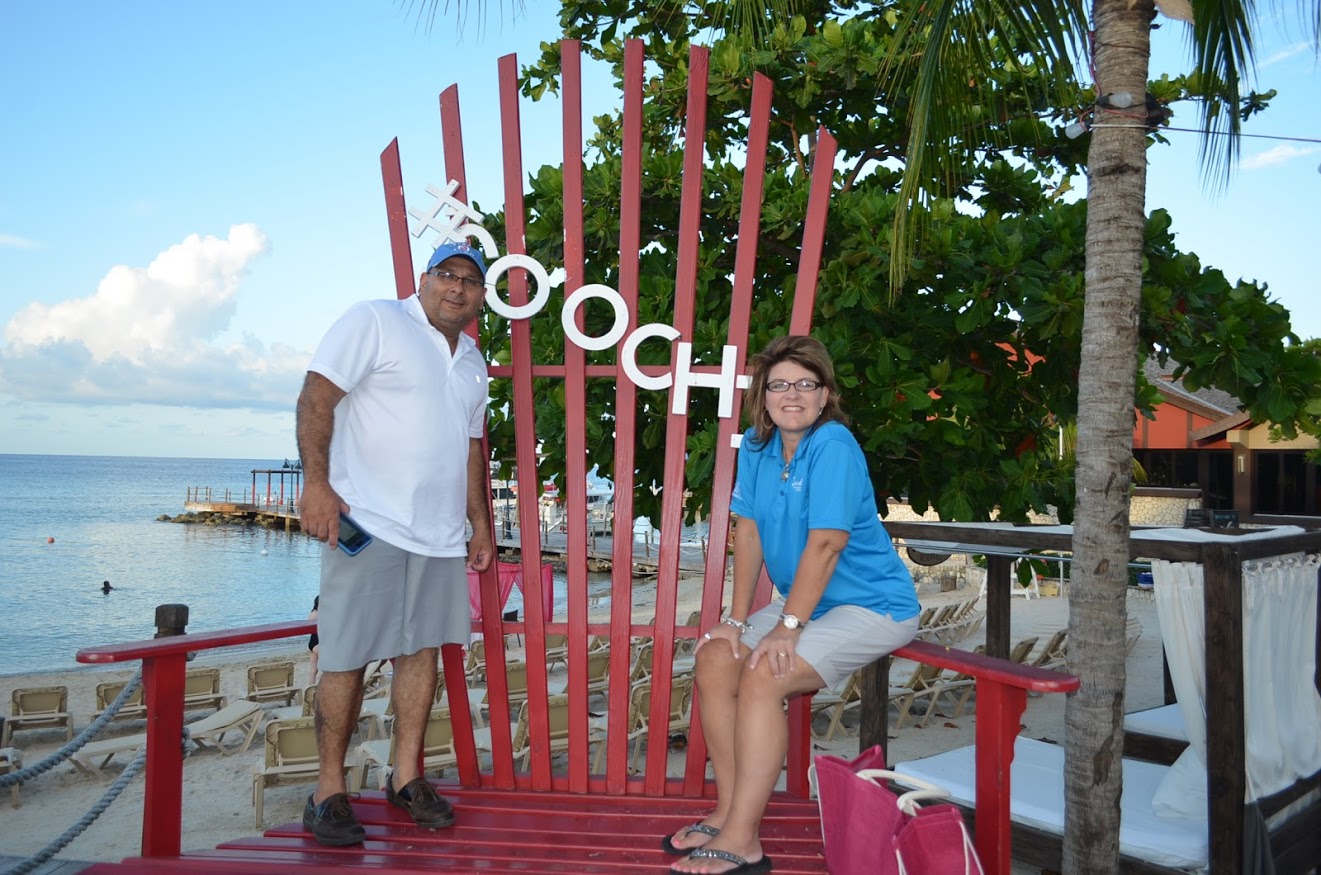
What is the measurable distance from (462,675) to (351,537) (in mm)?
1002

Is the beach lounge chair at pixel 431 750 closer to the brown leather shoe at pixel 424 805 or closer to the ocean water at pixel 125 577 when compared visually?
the brown leather shoe at pixel 424 805

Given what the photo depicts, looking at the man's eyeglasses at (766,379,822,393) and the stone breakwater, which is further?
the stone breakwater

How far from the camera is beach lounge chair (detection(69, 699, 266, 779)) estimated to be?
28.0 feet

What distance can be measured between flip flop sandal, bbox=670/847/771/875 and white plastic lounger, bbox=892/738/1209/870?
91 cm

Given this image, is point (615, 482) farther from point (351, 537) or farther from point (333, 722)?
point (333, 722)

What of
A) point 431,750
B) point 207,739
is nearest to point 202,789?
point 207,739

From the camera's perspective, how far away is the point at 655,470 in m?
6.00

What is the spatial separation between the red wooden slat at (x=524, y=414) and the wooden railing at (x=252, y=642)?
884 millimetres

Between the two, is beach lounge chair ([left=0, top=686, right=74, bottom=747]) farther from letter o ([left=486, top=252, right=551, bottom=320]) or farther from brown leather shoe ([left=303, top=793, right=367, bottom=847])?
letter o ([left=486, top=252, right=551, bottom=320])

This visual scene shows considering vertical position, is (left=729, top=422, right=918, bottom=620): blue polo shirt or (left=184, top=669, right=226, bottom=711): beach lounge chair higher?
(left=729, top=422, right=918, bottom=620): blue polo shirt

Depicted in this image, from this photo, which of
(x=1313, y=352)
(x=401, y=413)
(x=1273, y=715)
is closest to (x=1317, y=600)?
(x=1273, y=715)

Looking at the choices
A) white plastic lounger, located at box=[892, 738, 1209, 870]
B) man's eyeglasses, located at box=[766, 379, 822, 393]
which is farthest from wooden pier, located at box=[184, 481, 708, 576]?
man's eyeglasses, located at box=[766, 379, 822, 393]

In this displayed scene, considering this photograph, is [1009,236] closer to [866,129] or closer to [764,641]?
[866,129]

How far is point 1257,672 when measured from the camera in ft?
12.8
